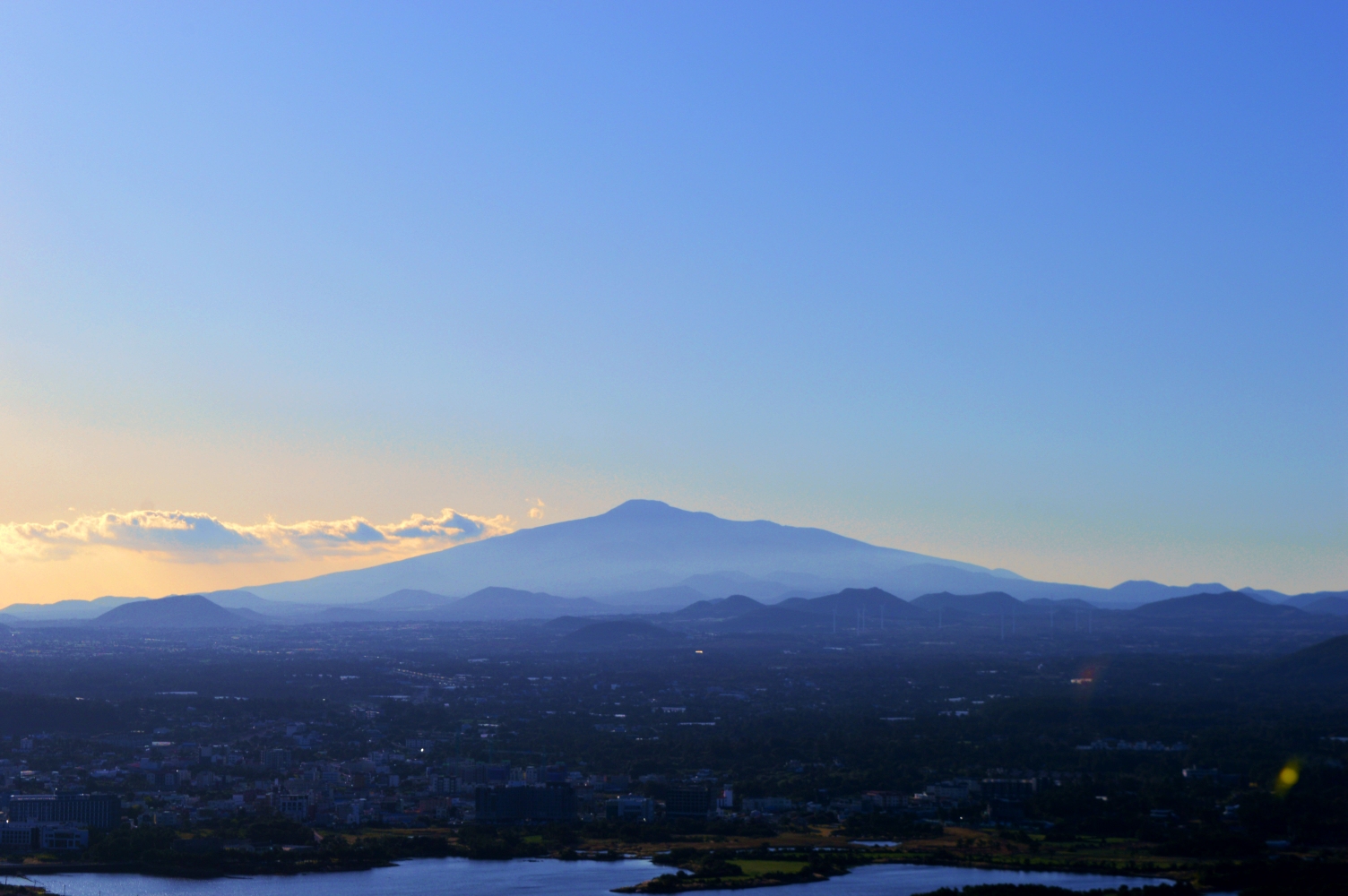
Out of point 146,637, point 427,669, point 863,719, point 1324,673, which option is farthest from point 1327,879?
point 146,637

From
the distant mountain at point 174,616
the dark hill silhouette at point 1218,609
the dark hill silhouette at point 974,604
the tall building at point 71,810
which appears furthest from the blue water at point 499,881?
the dark hill silhouette at point 974,604

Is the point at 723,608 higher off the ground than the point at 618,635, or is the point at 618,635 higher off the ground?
the point at 723,608

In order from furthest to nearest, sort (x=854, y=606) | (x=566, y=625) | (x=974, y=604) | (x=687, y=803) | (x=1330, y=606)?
(x=1330, y=606) < (x=974, y=604) < (x=854, y=606) < (x=566, y=625) < (x=687, y=803)

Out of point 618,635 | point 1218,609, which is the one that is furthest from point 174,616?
point 1218,609

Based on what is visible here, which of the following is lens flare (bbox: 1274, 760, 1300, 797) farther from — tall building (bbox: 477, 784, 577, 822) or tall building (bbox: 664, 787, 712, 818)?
tall building (bbox: 477, 784, 577, 822)

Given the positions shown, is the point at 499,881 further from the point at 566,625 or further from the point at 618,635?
the point at 566,625

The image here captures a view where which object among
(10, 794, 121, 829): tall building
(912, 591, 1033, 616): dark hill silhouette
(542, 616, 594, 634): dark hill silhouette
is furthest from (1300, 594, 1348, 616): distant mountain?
(10, 794, 121, 829): tall building
